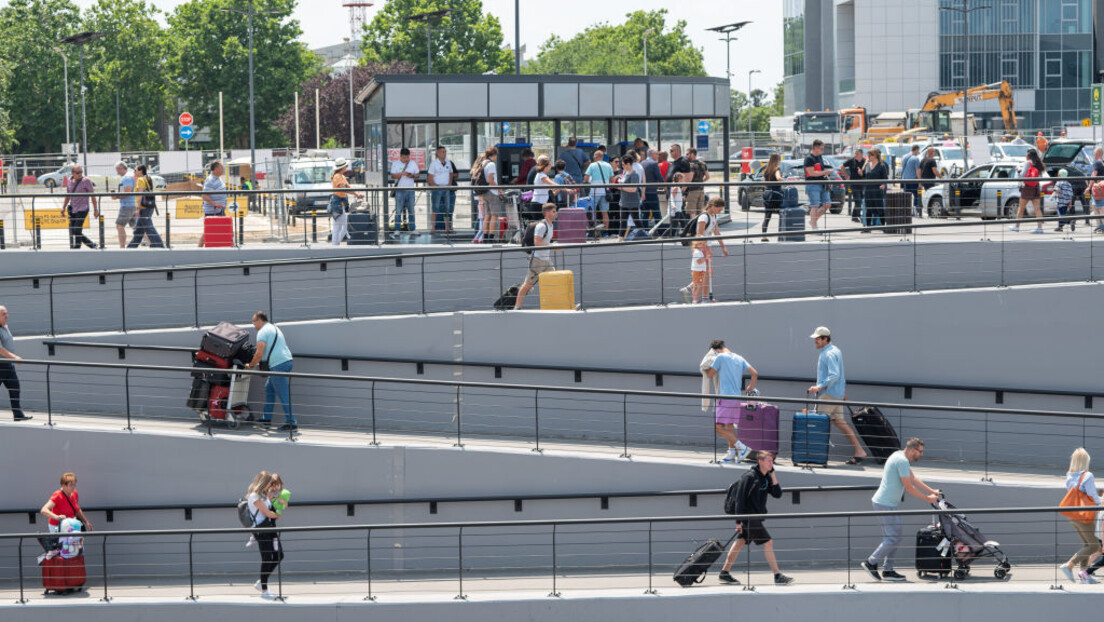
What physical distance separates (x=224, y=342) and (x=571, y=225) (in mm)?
5479

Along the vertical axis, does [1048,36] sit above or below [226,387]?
above

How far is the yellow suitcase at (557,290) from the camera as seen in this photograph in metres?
17.3

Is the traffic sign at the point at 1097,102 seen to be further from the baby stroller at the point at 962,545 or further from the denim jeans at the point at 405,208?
the baby stroller at the point at 962,545

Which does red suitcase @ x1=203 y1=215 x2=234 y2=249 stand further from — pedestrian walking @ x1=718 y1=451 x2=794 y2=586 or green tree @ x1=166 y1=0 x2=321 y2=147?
green tree @ x1=166 y1=0 x2=321 y2=147

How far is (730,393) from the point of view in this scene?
15039 mm

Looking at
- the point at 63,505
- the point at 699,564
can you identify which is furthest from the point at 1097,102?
the point at 63,505

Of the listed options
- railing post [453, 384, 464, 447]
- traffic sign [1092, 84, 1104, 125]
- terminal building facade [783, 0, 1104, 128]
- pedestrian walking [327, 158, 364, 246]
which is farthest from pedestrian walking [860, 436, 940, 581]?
terminal building facade [783, 0, 1104, 128]

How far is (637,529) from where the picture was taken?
46.8ft

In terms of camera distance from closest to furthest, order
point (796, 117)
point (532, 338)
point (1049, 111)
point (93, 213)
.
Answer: point (532, 338) < point (93, 213) < point (796, 117) < point (1049, 111)

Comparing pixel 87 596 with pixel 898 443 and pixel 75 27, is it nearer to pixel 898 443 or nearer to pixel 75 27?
pixel 898 443

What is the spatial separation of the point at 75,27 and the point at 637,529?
288 ft

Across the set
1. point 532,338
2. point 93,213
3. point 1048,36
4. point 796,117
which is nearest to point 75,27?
point 796,117

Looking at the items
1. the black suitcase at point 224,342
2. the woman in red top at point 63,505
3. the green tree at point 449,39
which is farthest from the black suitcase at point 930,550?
the green tree at point 449,39

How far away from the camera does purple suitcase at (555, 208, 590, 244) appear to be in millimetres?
19031
